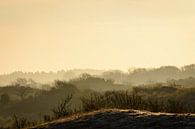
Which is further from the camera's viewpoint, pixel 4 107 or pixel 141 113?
pixel 4 107

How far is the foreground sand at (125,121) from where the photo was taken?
35.3ft

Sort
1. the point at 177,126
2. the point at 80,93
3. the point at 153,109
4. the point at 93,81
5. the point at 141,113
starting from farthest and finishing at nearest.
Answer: the point at 93,81 < the point at 80,93 < the point at 153,109 < the point at 141,113 < the point at 177,126

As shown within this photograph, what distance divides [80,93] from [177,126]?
74.6m

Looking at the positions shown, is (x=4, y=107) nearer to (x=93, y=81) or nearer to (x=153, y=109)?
(x=93, y=81)

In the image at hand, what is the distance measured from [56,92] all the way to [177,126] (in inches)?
3152

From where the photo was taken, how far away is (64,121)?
41.8ft

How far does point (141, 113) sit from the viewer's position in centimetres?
1203

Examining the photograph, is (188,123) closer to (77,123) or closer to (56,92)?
(77,123)

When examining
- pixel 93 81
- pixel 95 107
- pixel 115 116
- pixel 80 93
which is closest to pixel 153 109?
pixel 95 107

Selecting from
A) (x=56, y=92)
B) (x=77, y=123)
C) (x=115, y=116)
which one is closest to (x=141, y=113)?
(x=115, y=116)

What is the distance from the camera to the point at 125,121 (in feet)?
37.9

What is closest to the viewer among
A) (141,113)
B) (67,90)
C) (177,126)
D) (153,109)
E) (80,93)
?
(177,126)

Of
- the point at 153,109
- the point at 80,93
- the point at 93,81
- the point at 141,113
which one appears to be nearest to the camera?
the point at 141,113

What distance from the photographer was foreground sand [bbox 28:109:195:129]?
424 inches
